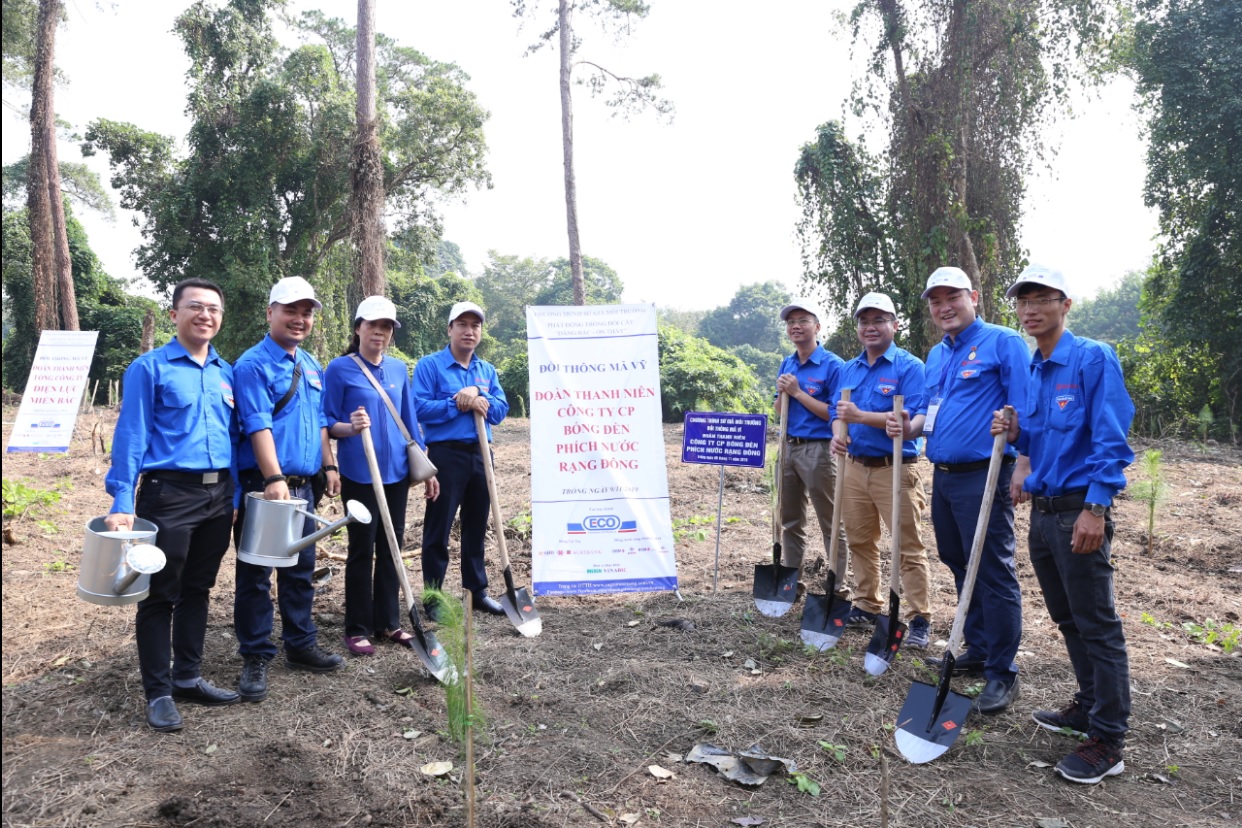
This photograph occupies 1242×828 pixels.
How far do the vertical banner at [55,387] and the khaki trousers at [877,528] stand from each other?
7605 millimetres

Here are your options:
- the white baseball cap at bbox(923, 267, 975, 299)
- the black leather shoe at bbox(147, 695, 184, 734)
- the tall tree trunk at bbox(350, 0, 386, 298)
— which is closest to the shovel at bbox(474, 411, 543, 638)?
the black leather shoe at bbox(147, 695, 184, 734)

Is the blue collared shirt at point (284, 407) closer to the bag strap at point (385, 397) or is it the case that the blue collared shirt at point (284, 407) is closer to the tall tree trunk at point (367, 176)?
the bag strap at point (385, 397)

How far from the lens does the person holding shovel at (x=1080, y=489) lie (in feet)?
10.5

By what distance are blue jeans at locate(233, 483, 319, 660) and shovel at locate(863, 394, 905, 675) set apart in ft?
9.67

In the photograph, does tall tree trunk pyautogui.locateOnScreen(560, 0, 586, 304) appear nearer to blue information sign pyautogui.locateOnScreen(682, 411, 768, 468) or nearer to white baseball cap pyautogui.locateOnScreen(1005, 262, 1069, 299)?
blue information sign pyautogui.locateOnScreen(682, 411, 768, 468)

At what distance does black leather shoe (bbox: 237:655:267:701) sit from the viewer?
3.80 metres

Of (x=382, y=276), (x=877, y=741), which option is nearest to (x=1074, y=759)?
(x=877, y=741)

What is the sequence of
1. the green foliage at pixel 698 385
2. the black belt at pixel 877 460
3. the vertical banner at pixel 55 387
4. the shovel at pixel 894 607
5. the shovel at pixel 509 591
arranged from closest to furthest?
the shovel at pixel 894 607 → the black belt at pixel 877 460 → the shovel at pixel 509 591 → the vertical banner at pixel 55 387 → the green foliage at pixel 698 385

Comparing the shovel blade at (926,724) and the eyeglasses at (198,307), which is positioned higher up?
the eyeglasses at (198,307)

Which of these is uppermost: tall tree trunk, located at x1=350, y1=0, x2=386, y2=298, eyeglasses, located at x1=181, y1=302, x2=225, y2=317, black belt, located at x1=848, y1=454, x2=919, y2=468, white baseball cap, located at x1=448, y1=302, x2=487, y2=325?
tall tree trunk, located at x1=350, y1=0, x2=386, y2=298

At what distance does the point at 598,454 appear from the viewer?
17.6 ft

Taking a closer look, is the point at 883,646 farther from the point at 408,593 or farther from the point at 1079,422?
the point at 408,593

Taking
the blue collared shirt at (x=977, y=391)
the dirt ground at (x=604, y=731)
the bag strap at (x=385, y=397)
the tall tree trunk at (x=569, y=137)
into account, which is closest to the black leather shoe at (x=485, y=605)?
the dirt ground at (x=604, y=731)

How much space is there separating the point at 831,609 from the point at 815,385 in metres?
1.43
